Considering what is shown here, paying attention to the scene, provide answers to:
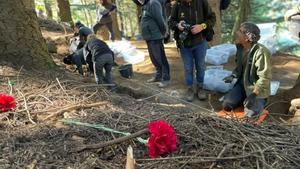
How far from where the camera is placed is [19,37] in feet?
18.2

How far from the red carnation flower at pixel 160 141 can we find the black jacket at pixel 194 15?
395cm

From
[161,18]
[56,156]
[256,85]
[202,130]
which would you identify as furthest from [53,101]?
[161,18]

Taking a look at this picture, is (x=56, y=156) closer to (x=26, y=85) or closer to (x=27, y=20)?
(x=26, y=85)

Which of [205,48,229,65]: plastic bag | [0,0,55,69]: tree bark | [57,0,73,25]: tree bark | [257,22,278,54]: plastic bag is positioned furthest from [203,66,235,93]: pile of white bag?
[57,0,73,25]: tree bark

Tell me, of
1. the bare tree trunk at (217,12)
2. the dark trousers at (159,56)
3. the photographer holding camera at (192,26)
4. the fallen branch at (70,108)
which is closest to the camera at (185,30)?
the photographer holding camera at (192,26)

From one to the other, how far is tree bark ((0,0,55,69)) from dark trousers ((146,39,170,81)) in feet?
Result: 7.49

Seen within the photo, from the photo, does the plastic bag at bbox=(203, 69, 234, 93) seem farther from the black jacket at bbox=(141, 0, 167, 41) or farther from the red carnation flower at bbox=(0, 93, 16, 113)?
the red carnation flower at bbox=(0, 93, 16, 113)

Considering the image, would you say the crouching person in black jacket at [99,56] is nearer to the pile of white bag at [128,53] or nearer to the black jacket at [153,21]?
the black jacket at [153,21]

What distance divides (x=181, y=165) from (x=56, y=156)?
0.89 meters

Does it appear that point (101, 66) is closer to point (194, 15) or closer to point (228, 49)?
point (194, 15)

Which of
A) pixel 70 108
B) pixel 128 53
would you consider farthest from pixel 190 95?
pixel 128 53

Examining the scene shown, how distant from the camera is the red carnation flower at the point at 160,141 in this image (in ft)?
8.96

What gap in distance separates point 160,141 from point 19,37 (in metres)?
3.47

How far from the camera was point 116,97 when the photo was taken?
15.1 feet
